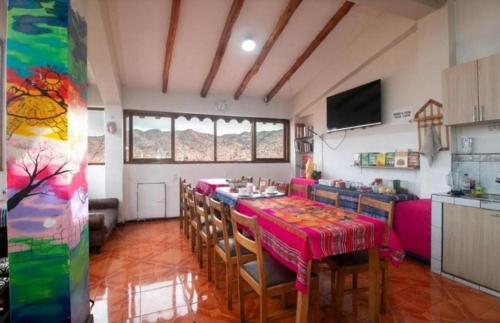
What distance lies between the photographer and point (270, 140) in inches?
250

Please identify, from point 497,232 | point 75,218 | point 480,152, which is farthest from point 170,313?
point 480,152

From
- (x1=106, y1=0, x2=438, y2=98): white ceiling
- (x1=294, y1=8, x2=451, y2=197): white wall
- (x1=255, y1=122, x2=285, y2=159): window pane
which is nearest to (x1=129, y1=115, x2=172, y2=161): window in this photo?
(x1=106, y1=0, x2=438, y2=98): white ceiling

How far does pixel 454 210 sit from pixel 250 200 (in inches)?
82.0

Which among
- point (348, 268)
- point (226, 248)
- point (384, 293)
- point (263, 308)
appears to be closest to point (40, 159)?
point (226, 248)

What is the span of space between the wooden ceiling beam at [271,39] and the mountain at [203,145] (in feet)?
4.06

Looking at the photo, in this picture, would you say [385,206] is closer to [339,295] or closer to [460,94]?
[339,295]

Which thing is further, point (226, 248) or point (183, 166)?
point (183, 166)

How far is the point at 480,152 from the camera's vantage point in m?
Result: 2.73

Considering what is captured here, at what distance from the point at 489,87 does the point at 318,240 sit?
244cm

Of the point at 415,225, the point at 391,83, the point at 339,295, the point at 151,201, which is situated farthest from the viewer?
the point at 151,201

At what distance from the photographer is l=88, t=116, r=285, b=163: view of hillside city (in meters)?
5.24

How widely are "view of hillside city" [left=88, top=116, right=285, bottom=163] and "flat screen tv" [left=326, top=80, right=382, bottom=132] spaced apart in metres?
1.75

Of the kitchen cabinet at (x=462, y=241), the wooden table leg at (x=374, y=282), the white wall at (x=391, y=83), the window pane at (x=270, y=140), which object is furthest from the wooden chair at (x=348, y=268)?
the window pane at (x=270, y=140)

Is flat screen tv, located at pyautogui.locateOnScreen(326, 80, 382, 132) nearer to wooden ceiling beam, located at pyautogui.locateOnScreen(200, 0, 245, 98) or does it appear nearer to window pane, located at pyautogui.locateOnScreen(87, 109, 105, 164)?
wooden ceiling beam, located at pyautogui.locateOnScreen(200, 0, 245, 98)
